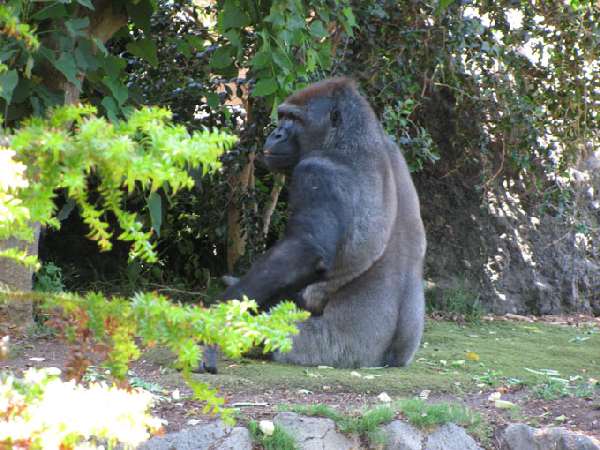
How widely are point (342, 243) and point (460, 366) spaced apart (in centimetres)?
90

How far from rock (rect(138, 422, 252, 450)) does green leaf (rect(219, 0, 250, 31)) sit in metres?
1.79

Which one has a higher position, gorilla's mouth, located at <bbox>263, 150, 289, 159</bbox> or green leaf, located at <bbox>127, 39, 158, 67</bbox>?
green leaf, located at <bbox>127, 39, 158, 67</bbox>

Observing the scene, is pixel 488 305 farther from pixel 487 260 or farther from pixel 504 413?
pixel 504 413

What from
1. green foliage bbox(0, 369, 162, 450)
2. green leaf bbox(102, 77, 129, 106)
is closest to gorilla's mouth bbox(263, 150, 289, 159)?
green leaf bbox(102, 77, 129, 106)

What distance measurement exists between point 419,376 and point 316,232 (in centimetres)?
81

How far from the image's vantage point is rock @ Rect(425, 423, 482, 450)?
3.29 meters

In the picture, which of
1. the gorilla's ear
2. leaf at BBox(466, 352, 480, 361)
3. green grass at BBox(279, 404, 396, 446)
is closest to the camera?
green grass at BBox(279, 404, 396, 446)

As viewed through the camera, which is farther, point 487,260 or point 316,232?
point 487,260

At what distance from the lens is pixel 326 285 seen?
4285 millimetres

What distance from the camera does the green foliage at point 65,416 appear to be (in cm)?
99

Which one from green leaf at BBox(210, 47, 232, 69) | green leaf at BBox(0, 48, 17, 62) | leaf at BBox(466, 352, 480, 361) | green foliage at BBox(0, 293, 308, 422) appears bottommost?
leaf at BBox(466, 352, 480, 361)

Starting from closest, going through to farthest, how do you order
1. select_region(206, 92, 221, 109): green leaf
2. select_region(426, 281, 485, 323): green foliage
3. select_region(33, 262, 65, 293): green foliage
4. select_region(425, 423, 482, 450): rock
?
1. select_region(425, 423, 482, 450): rock
2. select_region(206, 92, 221, 109): green leaf
3. select_region(33, 262, 65, 293): green foliage
4. select_region(426, 281, 485, 323): green foliage

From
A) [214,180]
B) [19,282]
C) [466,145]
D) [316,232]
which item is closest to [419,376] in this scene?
[316,232]

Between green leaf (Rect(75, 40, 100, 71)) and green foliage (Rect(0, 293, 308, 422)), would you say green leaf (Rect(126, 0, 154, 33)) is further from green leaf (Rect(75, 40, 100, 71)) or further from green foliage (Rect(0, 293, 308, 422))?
green foliage (Rect(0, 293, 308, 422))
